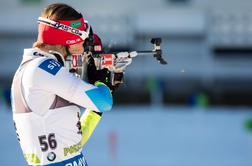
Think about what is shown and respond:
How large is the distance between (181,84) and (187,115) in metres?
2.09

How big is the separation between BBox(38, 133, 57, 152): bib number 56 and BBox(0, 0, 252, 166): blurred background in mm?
3343

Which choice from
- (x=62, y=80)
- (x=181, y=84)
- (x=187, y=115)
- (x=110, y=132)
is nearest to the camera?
(x=62, y=80)

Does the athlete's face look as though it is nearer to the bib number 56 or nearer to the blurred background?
the bib number 56

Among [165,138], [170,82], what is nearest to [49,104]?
[165,138]

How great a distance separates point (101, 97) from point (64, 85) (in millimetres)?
168

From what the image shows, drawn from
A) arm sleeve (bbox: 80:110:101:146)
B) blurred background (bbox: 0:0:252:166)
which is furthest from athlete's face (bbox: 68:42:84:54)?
blurred background (bbox: 0:0:252:166)

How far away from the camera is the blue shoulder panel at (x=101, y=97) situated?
2.70 meters

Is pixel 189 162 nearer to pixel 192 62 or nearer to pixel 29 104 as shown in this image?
pixel 29 104

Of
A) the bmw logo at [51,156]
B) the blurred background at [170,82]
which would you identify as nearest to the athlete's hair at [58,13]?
the bmw logo at [51,156]

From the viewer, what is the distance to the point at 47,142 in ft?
8.95

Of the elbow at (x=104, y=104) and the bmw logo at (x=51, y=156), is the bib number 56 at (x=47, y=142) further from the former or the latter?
the elbow at (x=104, y=104)

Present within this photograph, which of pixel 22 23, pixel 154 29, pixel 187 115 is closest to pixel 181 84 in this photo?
pixel 154 29

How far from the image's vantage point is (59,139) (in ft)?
9.00

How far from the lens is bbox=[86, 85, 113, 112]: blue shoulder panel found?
270 cm
